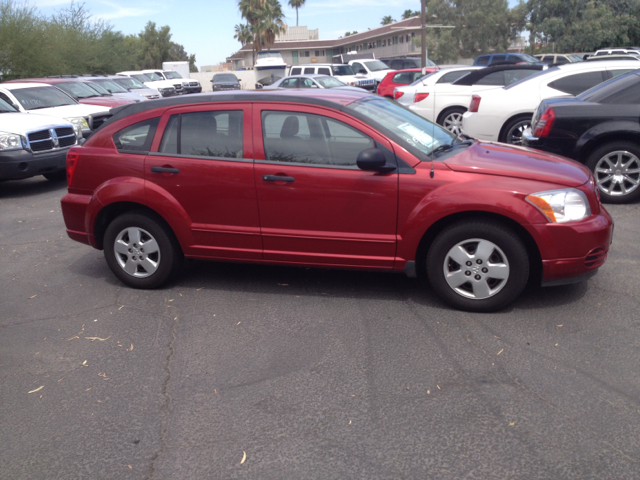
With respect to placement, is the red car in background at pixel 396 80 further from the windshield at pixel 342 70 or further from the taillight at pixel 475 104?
the taillight at pixel 475 104

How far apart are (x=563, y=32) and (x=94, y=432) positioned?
5318 centimetres

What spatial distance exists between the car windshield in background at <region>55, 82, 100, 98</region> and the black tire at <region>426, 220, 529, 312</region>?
1466 cm

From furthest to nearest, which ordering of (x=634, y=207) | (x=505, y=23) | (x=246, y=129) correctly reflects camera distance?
(x=505, y=23) < (x=634, y=207) < (x=246, y=129)

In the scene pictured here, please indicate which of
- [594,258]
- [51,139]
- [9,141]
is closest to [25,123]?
[51,139]

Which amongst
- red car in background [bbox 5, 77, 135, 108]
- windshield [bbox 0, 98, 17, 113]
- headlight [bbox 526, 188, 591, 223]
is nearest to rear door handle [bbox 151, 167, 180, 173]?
headlight [bbox 526, 188, 591, 223]

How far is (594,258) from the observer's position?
4.66m

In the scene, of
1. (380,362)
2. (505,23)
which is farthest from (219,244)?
(505,23)

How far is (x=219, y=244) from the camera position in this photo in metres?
5.29

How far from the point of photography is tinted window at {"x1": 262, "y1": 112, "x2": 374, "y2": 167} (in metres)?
4.90

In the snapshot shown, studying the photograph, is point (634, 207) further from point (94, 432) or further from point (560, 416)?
point (94, 432)

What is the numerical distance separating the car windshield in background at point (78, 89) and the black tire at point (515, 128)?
1179 cm

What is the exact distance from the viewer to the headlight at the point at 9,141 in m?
10.2

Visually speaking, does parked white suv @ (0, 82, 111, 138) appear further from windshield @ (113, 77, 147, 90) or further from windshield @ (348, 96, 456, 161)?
windshield @ (113, 77, 147, 90)

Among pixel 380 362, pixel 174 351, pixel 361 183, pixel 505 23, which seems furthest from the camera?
pixel 505 23
